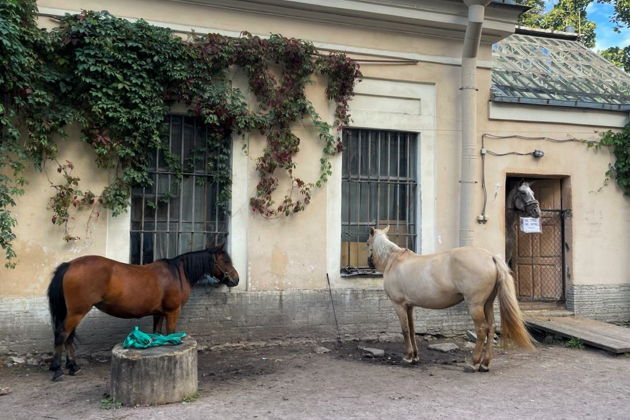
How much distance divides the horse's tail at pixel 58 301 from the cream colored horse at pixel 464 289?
12.8ft

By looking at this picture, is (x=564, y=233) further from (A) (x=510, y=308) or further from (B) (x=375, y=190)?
(A) (x=510, y=308)

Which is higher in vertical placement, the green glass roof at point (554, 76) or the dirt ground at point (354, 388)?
the green glass roof at point (554, 76)

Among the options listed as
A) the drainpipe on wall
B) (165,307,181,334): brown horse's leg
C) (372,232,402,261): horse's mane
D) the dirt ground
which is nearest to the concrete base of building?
the dirt ground

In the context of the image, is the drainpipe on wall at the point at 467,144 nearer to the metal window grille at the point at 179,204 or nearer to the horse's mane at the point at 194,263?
the metal window grille at the point at 179,204

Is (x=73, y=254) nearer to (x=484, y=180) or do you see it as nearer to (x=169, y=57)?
(x=169, y=57)

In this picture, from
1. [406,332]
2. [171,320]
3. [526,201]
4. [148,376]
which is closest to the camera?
[148,376]

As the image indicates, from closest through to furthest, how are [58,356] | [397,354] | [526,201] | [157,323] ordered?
[58,356] < [157,323] < [397,354] < [526,201]

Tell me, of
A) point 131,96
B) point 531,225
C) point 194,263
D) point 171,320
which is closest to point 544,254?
point 531,225

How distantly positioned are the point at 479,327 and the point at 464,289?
48 cm

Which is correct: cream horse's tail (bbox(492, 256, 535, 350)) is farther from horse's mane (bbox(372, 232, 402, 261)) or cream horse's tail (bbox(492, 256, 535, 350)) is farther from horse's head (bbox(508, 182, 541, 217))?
horse's head (bbox(508, 182, 541, 217))

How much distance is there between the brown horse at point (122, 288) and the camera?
19.6 feet

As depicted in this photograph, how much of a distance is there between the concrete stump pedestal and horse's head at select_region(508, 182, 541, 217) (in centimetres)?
656

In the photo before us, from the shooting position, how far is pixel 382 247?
292 inches

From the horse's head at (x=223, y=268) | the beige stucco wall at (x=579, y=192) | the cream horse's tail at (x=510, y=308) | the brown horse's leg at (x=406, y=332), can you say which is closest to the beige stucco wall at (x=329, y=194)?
the beige stucco wall at (x=579, y=192)
